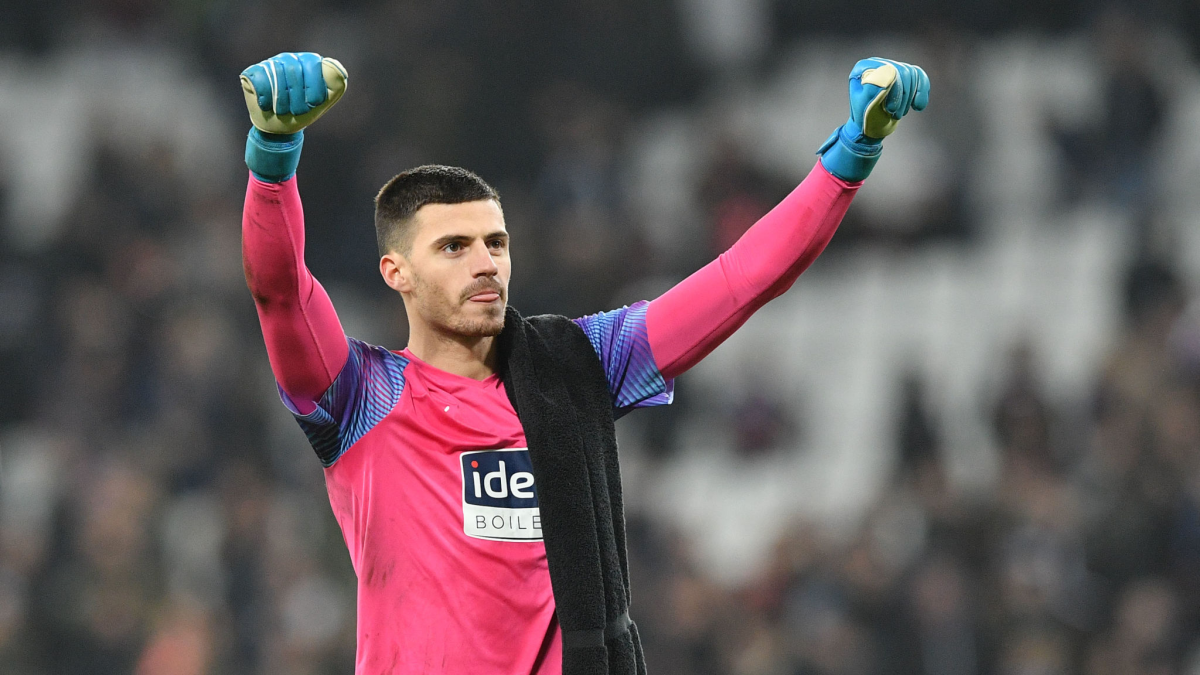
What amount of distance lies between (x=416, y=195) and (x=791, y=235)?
28.6 inches

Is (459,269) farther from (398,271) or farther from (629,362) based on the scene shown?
(629,362)

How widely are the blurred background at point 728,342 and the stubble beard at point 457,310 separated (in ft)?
14.5

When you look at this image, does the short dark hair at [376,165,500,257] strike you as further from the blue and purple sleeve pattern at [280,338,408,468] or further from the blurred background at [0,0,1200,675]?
the blurred background at [0,0,1200,675]

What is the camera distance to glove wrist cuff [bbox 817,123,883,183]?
9.18 feet

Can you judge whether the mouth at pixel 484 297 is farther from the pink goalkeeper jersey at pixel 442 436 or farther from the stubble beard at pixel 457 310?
the pink goalkeeper jersey at pixel 442 436

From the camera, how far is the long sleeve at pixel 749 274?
9.20ft

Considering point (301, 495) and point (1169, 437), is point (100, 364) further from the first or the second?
point (1169, 437)

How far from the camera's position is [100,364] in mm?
8219

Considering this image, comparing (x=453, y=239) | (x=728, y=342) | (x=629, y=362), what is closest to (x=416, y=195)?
(x=453, y=239)

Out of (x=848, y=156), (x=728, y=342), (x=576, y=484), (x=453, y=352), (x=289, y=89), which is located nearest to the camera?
(x=289, y=89)

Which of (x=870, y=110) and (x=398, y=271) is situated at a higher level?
(x=870, y=110)

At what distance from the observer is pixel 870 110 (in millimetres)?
2736

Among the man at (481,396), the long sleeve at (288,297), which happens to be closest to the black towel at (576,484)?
the man at (481,396)

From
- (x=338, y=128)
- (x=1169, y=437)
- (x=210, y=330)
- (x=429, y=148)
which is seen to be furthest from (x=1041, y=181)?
(x=210, y=330)
